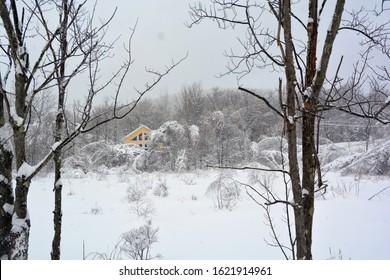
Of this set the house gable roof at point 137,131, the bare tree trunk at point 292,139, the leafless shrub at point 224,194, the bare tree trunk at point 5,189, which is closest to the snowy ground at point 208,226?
the leafless shrub at point 224,194

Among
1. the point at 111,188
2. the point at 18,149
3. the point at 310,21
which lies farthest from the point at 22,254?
the point at 111,188

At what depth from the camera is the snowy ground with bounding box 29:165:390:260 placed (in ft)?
13.5

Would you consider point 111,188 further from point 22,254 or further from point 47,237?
point 22,254

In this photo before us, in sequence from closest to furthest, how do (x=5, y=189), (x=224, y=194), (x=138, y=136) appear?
(x=5, y=189)
(x=224, y=194)
(x=138, y=136)

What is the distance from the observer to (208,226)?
5.40m

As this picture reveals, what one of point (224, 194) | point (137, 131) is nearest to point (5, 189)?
point (224, 194)

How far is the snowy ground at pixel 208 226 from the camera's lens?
13.5 ft

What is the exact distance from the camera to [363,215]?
5.75 metres

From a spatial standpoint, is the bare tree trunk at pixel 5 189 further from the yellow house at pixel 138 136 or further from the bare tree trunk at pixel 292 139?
the yellow house at pixel 138 136

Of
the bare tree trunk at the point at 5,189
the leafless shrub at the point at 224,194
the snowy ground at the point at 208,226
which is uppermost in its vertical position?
the bare tree trunk at the point at 5,189

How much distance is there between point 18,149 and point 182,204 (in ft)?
19.8

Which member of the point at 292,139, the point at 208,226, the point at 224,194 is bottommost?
the point at 208,226

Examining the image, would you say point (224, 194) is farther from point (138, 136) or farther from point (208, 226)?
point (138, 136)
